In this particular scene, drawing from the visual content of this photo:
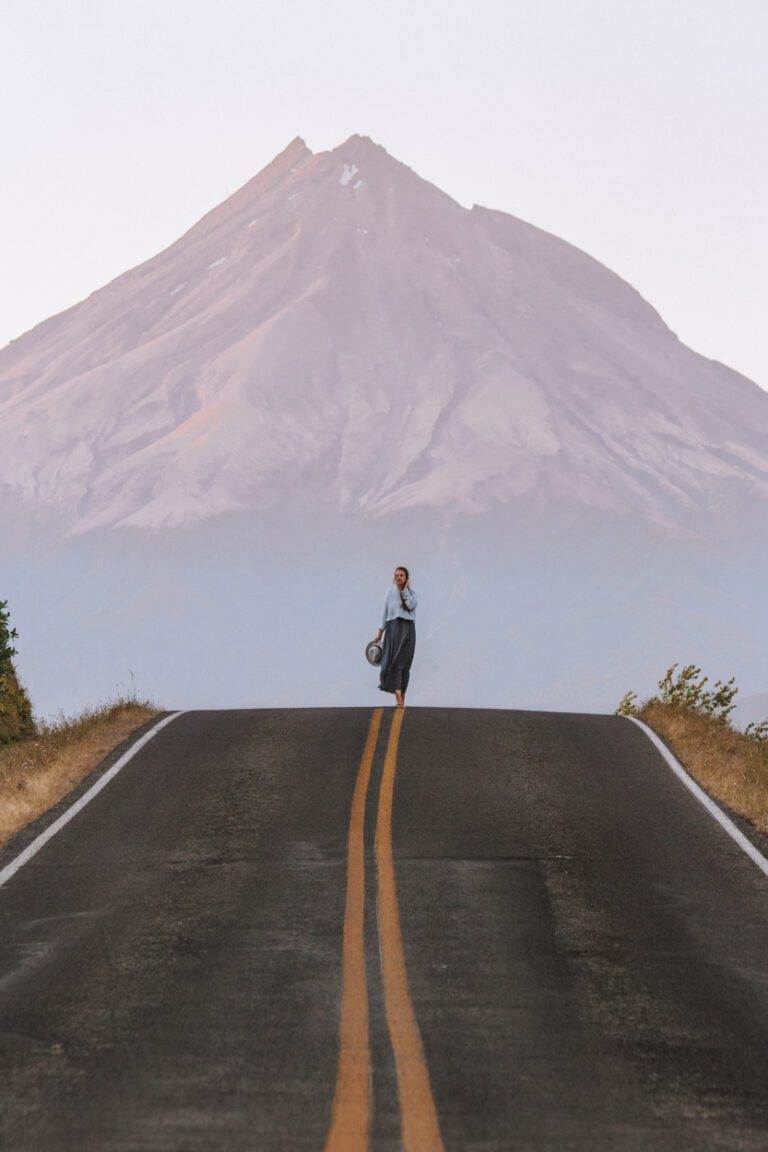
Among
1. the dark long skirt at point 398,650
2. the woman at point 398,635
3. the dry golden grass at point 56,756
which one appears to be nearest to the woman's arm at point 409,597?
the woman at point 398,635

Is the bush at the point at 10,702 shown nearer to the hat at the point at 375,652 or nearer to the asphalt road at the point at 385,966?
the hat at the point at 375,652

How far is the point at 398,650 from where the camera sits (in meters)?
25.4

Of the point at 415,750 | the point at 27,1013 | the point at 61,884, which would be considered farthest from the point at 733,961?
the point at 415,750

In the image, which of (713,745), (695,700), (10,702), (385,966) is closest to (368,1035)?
(385,966)

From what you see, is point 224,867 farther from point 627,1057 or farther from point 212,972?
point 627,1057

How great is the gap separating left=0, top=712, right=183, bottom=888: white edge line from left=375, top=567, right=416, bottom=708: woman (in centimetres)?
390

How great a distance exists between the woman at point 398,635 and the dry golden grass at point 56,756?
342 cm

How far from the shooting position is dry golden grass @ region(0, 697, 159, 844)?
16938 mm

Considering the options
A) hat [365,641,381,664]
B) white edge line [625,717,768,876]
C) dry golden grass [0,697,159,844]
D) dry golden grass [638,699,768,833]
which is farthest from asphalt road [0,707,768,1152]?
hat [365,641,381,664]

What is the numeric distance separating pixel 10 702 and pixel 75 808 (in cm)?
887

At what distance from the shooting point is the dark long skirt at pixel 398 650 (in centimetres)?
2542

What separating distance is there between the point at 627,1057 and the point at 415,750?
1119cm

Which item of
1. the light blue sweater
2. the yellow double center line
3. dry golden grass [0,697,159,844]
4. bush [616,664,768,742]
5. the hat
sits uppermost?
the light blue sweater

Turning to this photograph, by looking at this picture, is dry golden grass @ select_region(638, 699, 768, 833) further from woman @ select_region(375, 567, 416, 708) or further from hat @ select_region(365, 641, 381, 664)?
hat @ select_region(365, 641, 381, 664)
